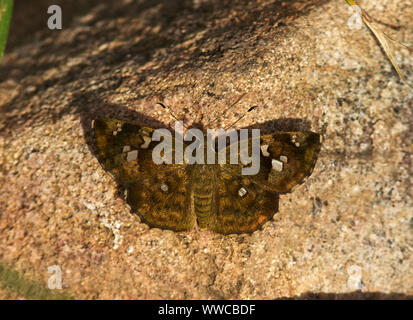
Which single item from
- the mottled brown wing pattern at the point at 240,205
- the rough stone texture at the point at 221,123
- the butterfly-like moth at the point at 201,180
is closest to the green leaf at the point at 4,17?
the rough stone texture at the point at 221,123

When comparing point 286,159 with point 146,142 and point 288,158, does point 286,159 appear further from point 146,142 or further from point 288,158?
point 146,142

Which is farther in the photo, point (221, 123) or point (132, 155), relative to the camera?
point (221, 123)
